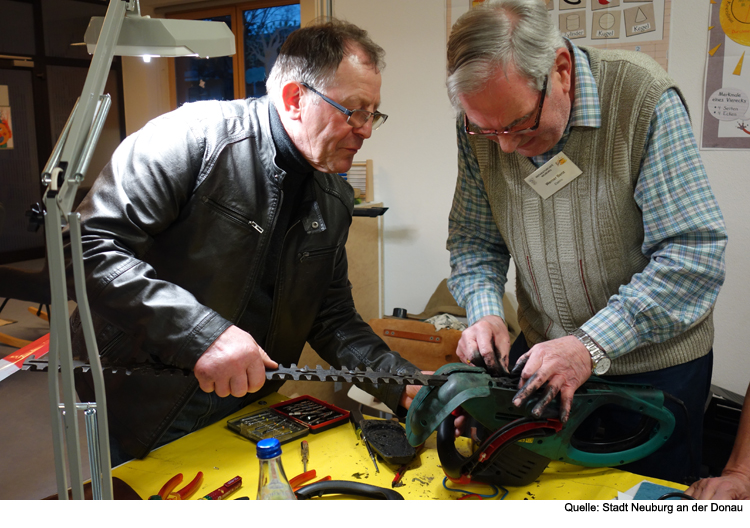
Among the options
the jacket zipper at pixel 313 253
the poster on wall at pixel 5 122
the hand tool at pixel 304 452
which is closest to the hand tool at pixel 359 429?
the hand tool at pixel 304 452

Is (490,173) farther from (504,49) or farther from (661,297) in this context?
(661,297)

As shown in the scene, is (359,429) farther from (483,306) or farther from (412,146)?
(412,146)

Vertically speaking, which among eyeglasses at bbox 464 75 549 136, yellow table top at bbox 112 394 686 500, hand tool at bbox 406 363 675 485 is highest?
eyeglasses at bbox 464 75 549 136

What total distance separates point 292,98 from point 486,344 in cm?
82

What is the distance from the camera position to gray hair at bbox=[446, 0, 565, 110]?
124 cm

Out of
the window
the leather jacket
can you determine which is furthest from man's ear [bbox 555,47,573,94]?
the window

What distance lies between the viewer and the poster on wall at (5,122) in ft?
17.4

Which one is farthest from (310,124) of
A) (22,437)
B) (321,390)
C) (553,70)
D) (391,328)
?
(22,437)

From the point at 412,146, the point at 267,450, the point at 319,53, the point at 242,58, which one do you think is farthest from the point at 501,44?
A: the point at 242,58

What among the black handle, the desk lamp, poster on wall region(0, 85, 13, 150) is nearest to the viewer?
the desk lamp

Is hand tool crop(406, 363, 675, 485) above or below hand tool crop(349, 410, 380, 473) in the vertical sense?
above

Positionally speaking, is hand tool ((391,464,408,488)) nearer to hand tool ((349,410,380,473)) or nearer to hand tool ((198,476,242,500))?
hand tool ((349,410,380,473))

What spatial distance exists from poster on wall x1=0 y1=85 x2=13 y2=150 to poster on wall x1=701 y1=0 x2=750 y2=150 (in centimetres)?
567

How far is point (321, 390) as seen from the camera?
317 cm
